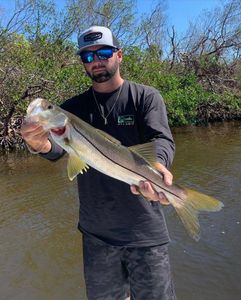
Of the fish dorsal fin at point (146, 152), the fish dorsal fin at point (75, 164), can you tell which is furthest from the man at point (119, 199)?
the fish dorsal fin at point (75, 164)

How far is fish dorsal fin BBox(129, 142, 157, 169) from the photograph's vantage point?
98.0 inches

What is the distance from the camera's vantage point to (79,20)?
25562mm

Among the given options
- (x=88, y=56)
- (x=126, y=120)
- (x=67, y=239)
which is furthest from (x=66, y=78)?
(x=126, y=120)

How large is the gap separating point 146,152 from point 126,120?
39 centimetres

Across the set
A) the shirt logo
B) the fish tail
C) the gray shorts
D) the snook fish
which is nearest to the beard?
the shirt logo

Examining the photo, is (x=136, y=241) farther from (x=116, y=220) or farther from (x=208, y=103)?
(x=208, y=103)

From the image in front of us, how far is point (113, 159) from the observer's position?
2.45 meters

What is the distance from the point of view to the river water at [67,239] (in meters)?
4.80

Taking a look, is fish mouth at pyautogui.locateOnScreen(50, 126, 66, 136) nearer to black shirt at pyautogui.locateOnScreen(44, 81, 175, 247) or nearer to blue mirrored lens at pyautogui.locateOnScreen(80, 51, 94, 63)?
black shirt at pyautogui.locateOnScreen(44, 81, 175, 247)

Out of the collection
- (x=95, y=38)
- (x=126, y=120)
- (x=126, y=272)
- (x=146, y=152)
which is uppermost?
(x=95, y=38)

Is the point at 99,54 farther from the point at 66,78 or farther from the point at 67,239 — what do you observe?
the point at 66,78

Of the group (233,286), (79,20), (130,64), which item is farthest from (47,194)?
(79,20)

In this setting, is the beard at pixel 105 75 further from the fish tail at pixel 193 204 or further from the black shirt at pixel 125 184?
the fish tail at pixel 193 204

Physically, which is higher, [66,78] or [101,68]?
[66,78]
